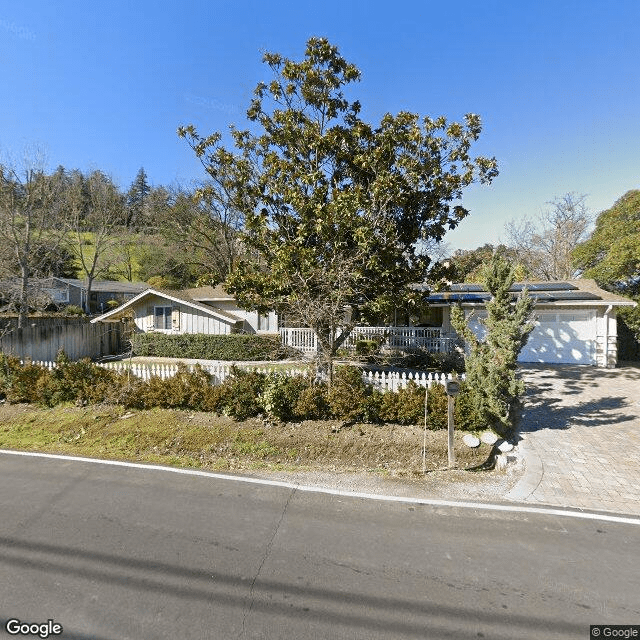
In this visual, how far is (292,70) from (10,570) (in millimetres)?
11315

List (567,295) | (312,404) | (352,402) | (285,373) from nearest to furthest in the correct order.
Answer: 1. (352,402)
2. (312,404)
3. (285,373)
4. (567,295)

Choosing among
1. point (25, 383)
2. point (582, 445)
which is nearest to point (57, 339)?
point (25, 383)

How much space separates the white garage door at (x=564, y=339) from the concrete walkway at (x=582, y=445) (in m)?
3.20

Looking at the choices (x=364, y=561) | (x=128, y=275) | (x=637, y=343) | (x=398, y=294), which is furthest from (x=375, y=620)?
(x=128, y=275)

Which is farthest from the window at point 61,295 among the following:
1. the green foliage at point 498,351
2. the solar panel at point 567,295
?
the solar panel at point 567,295

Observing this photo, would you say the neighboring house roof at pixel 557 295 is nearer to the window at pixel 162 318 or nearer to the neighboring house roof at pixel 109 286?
the window at pixel 162 318

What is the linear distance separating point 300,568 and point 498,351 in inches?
215

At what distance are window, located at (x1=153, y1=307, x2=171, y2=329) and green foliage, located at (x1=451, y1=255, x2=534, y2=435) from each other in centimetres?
1634

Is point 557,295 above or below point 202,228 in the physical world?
below

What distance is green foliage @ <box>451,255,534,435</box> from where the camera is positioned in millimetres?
6906

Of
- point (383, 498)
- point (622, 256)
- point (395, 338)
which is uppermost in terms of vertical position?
point (622, 256)

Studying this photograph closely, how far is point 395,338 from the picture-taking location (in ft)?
54.5

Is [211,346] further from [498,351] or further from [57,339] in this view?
[498,351]

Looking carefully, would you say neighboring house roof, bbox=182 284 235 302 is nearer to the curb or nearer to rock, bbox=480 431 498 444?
rock, bbox=480 431 498 444
